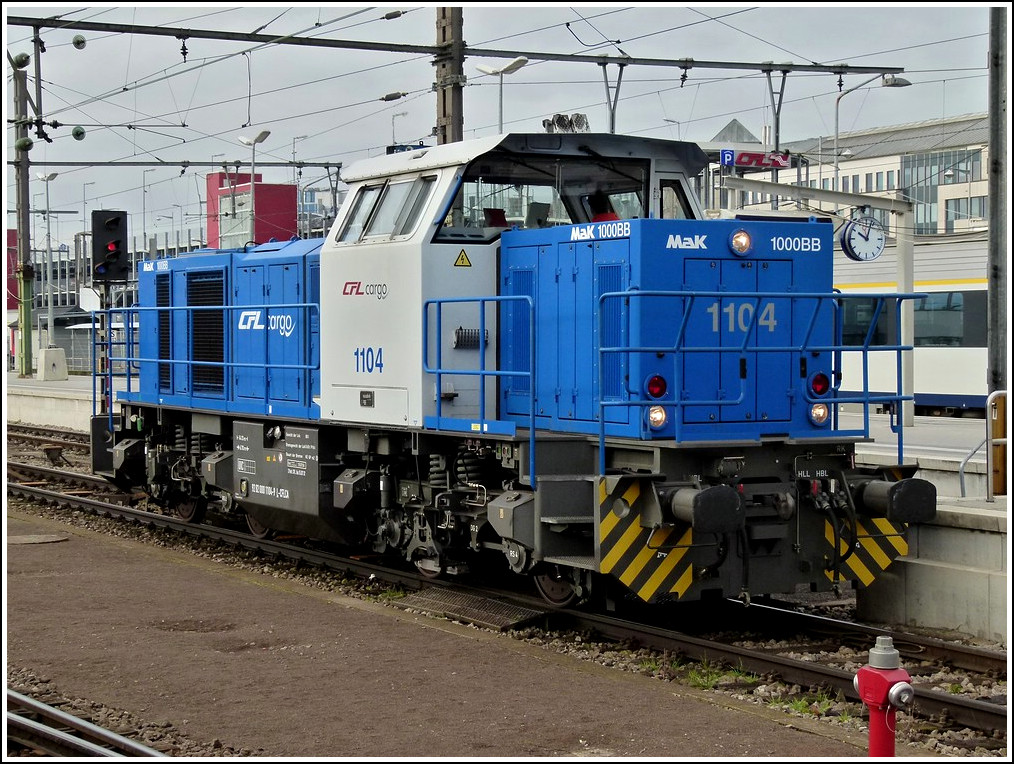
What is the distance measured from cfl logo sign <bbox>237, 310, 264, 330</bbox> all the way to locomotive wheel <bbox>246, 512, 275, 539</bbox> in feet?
6.84

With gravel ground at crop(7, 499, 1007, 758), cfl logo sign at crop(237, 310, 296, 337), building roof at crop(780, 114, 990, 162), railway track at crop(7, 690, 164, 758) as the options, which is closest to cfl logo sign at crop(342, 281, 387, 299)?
cfl logo sign at crop(237, 310, 296, 337)

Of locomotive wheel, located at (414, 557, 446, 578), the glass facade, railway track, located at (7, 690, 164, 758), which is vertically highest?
the glass facade

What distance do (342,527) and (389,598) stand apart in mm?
1310

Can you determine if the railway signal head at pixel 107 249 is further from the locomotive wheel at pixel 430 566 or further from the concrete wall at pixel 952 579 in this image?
the concrete wall at pixel 952 579

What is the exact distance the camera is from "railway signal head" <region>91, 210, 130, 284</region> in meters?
16.9

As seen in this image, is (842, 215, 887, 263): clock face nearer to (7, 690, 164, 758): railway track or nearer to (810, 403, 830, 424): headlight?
(810, 403, 830, 424): headlight

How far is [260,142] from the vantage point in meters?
32.7

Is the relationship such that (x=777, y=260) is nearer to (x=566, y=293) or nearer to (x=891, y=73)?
(x=566, y=293)

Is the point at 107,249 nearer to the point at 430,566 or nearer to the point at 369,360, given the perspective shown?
the point at 369,360

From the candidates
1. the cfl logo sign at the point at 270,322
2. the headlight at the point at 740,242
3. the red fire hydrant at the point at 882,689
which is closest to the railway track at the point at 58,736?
the red fire hydrant at the point at 882,689

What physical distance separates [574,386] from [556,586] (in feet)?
5.36

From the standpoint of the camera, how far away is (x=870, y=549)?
9445 mm

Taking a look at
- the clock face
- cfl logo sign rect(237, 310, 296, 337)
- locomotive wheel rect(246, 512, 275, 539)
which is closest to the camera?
cfl logo sign rect(237, 310, 296, 337)

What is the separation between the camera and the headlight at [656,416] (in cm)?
888
